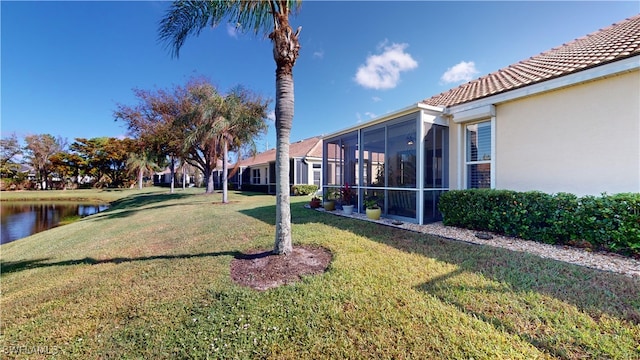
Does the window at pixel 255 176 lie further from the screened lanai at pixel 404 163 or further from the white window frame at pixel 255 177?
the screened lanai at pixel 404 163

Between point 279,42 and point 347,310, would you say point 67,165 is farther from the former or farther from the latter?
point 347,310

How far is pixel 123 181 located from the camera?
4450cm

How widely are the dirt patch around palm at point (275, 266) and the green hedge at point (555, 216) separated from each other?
4302 mm

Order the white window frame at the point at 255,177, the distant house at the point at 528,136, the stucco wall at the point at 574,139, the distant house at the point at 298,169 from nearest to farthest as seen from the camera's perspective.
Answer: the stucco wall at the point at 574,139 → the distant house at the point at 528,136 → the distant house at the point at 298,169 → the white window frame at the point at 255,177

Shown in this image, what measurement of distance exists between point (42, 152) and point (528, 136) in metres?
60.6

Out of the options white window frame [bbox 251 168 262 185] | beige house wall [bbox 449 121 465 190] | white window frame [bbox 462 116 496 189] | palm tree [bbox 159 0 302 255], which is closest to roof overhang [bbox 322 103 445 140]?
beige house wall [bbox 449 121 465 190]

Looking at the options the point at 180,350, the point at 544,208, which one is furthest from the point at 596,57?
the point at 180,350

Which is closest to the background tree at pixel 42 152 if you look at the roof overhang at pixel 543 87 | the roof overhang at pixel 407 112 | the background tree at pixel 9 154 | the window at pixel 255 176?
the background tree at pixel 9 154

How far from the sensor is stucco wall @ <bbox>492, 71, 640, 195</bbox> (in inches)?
188

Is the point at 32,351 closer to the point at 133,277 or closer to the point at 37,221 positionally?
the point at 133,277

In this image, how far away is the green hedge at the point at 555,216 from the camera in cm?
417

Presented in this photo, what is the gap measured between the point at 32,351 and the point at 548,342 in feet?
17.9

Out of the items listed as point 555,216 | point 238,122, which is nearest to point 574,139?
point 555,216

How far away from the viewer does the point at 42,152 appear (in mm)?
38781
